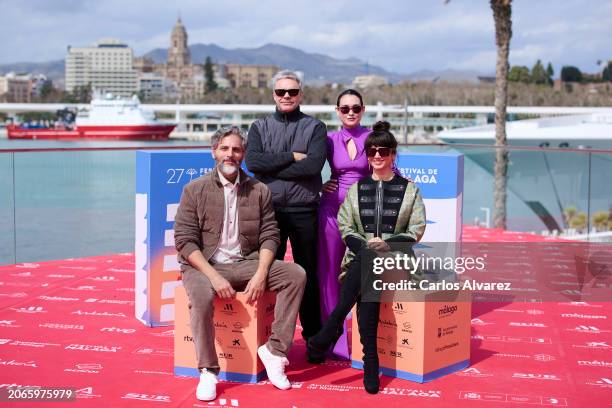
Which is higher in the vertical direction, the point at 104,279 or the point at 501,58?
the point at 501,58

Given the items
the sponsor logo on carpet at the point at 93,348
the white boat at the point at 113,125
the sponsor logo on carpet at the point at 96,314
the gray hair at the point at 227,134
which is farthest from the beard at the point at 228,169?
the white boat at the point at 113,125

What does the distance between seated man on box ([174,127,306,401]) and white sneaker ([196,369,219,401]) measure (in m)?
0.22

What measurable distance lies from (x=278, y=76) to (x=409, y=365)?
1.63 m

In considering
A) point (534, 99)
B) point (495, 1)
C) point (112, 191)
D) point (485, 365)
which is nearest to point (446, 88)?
point (534, 99)

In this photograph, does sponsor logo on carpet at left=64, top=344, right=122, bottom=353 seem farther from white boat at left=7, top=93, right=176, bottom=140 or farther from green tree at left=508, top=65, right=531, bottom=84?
green tree at left=508, top=65, right=531, bottom=84

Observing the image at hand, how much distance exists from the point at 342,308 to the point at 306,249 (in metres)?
0.45

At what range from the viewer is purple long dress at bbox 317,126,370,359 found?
155 inches

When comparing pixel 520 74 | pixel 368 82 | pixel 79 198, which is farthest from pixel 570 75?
pixel 79 198

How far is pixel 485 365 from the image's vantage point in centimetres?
394

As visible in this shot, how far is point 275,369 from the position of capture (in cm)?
347

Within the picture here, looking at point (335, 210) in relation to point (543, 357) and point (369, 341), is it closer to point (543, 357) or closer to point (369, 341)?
point (369, 341)

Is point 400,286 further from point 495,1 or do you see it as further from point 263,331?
point 495,1

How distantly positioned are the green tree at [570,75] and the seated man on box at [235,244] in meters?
126

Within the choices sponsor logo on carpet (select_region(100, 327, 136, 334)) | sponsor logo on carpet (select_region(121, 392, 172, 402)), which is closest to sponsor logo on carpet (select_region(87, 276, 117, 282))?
sponsor logo on carpet (select_region(100, 327, 136, 334))
